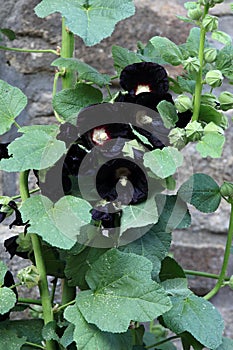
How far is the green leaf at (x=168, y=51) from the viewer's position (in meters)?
0.48

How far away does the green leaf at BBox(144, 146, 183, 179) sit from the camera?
0.43 meters

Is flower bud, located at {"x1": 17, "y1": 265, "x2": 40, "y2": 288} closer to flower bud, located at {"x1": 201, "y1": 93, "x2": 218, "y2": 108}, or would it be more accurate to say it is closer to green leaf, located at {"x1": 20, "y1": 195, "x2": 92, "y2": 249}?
green leaf, located at {"x1": 20, "y1": 195, "x2": 92, "y2": 249}

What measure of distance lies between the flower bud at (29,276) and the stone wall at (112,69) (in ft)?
1.09

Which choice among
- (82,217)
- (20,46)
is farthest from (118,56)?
(20,46)

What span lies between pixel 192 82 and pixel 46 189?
0.16 m

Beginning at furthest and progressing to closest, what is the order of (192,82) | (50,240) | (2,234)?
(2,234), (192,82), (50,240)

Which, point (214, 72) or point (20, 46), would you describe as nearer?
point (214, 72)

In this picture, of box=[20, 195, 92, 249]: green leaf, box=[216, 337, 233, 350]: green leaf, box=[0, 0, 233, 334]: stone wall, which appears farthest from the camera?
box=[0, 0, 233, 334]: stone wall

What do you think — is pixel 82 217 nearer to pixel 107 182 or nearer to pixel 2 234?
pixel 107 182

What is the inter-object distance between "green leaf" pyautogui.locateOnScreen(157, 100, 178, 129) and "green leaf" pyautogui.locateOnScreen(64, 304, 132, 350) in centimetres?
16

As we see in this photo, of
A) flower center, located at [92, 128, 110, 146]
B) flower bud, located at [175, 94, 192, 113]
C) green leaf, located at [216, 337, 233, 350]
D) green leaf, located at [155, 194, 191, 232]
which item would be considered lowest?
green leaf, located at [216, 337, 233, 350]

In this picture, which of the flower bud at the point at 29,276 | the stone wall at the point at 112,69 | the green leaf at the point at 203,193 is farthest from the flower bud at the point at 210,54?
the stone wall at the point at 112,69

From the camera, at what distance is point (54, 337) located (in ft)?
1.53

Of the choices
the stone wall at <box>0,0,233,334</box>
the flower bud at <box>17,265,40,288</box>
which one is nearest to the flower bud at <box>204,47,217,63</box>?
the flower bud at <box>17,265,40,288</box>
